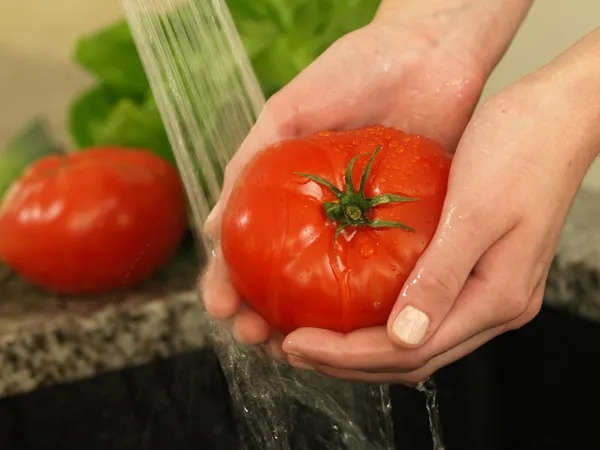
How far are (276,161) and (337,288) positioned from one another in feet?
0.34

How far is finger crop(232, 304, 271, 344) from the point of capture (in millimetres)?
551

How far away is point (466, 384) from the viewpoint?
2.70ft

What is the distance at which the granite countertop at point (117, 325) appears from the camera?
739 mm

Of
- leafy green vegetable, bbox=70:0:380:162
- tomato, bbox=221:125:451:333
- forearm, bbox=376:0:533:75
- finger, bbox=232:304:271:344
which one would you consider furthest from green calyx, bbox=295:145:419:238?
leafy green vegetable, bbox=70:0:380:162

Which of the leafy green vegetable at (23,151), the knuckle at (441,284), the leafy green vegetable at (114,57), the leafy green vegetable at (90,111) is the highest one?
the leafy green vegetable at (114,57)

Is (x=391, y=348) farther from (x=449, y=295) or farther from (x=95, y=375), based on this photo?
(x=95, y=375)

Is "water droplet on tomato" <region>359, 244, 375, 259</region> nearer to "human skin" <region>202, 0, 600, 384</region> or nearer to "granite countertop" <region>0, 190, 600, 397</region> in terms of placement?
"human skin" <region>202, 0, 600, 384</region>

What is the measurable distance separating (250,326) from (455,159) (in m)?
0.20

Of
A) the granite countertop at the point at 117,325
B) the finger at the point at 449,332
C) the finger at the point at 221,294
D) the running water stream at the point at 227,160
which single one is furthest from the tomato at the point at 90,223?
the finger at the point at 449,332

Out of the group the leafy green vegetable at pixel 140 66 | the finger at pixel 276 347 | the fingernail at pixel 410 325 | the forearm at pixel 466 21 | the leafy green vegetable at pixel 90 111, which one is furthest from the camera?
the leafy green vegetable at pixel 90 111

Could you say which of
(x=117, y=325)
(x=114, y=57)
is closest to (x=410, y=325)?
(x=117, y=325)

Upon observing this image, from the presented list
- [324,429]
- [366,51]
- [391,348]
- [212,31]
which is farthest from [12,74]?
[391,348]

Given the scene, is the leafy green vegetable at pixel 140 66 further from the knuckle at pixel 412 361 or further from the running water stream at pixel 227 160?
the knuckle at pixel 412 361

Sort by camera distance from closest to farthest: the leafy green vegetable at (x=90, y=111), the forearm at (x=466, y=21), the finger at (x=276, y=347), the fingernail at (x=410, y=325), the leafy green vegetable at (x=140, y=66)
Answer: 1. the fingernail at (x=410, y=325)
2. the finger at (x=276, y=347)
3. the forearm at (x=466, y=21)
4. the leafy green vegetable at (x=140, y=66)
5. the leafy green vegetable at (x=90, y=111)
